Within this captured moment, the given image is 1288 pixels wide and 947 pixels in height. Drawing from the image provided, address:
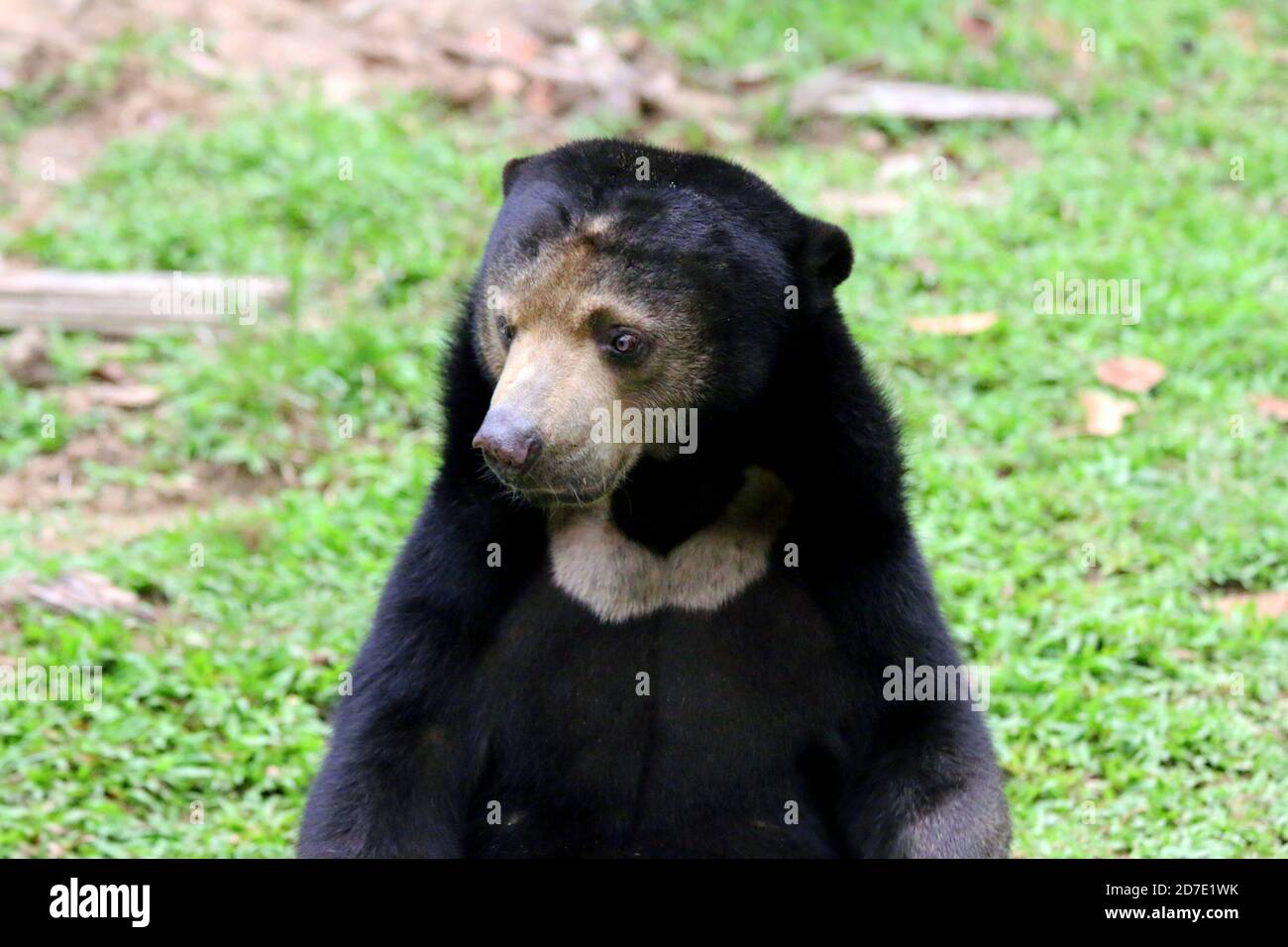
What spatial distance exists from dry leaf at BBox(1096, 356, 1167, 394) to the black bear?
9.92 ft

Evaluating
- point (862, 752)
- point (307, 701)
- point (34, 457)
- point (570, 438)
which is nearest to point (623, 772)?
point (862, 752)

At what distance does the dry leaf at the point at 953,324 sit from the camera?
739cm

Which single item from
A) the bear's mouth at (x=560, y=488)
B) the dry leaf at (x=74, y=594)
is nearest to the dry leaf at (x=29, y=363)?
the dry leaf at (x=74, y=594)

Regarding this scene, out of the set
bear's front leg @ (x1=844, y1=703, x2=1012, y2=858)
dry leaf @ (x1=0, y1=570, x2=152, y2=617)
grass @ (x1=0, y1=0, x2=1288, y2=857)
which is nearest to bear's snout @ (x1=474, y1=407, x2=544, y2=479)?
bear's front leg @ (x1=844, y1=703, x2=1012, y2=858)

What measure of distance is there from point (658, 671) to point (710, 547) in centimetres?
32

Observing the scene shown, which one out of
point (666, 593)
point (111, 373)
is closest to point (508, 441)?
point (666, 593)

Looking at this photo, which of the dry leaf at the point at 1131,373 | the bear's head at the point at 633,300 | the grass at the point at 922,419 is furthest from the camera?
the dry leaf at the point at 1131,373

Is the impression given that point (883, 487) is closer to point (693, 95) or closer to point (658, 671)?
point (658, 671)

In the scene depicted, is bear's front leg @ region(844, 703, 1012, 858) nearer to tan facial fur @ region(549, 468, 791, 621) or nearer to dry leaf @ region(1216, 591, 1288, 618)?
tan facial fur @ region(549, 468, 791, 621)

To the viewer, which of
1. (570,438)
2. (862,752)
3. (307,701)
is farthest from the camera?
(307,701)

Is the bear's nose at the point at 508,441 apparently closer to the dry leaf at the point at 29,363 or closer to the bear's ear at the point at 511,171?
the bear's ear at the point at 511,171

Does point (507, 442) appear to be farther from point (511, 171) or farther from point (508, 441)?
point (511, 171)
